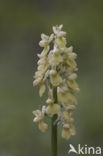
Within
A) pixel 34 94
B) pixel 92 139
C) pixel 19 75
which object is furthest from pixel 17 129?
pixel 19 75

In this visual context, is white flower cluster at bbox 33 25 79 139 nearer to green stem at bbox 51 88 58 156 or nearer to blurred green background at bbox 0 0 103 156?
green stem at bbox 51 88 58 156

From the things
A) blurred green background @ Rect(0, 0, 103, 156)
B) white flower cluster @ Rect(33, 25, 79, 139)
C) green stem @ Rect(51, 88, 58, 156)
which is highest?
blurred green background @ Rect(0, 0, 103, 156)

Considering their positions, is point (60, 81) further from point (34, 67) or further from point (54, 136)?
point (34, 67)

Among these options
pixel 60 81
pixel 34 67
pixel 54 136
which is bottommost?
pixel 54 136

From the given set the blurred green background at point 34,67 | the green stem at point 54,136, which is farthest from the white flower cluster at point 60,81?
the blurred green background at point 34,67

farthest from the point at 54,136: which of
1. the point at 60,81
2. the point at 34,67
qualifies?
the point at 34,67

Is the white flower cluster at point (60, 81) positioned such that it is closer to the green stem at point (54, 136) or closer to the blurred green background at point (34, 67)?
the green stem at point (54, 136)

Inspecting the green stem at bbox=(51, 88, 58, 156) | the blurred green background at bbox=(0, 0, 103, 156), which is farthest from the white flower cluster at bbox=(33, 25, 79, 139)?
the blurred green background at bbox=(0, 0, 103, 156)

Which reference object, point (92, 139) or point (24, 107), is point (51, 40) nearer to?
point (92, 139)
